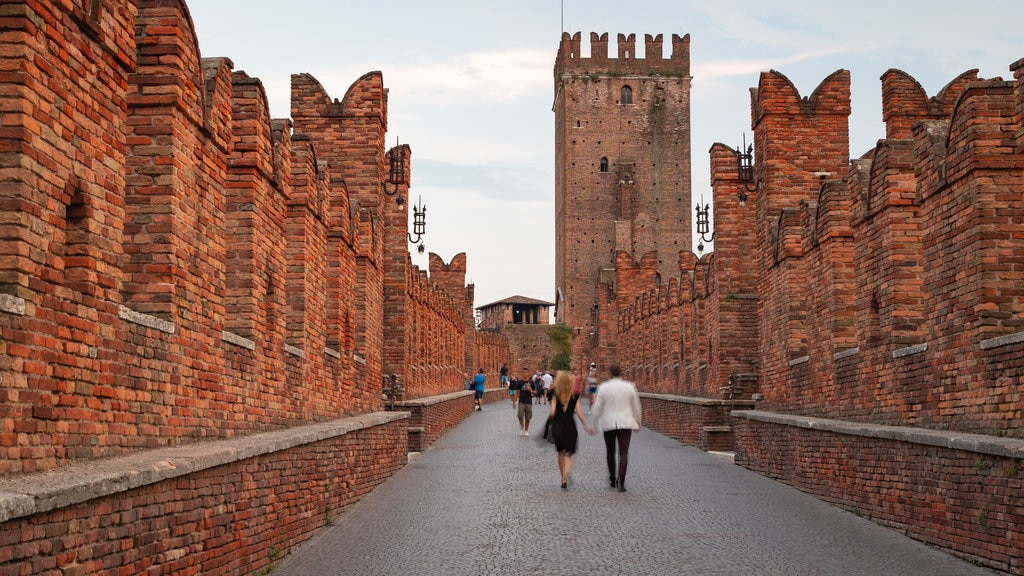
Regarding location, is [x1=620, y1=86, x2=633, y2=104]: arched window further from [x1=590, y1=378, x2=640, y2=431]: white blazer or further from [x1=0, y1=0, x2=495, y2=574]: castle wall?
[x1=590, y1=378, x2=640, y2=431]: white blazer

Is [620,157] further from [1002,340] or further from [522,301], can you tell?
[1002,340]

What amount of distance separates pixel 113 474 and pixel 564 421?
9.52 m

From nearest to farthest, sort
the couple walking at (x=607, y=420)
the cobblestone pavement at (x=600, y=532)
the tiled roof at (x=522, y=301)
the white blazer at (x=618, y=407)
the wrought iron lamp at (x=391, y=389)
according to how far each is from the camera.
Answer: the cobblestone pavement at (x=600, y=532)
the couple walking at (x=607, y=420)
the white blazer at (x=618, y=407)
the wrought iron lamp at (x=391, y=389)
the tiled roof at (x=522, y=301)

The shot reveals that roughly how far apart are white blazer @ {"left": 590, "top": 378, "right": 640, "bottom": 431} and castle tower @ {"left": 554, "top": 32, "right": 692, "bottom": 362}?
73515 millimetres

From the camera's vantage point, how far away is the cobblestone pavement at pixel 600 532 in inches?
341

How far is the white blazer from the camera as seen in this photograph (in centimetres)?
1435

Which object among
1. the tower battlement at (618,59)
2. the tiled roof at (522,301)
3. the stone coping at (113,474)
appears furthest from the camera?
the tiled roof at (522,301)

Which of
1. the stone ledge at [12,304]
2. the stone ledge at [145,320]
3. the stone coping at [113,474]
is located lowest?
the stone coping at [113,474]

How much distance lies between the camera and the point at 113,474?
565 centimetres

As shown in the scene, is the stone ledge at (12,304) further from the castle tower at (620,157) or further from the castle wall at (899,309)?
the castle tower at (620,157)

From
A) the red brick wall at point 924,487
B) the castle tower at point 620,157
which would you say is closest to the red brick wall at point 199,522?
the red brick wall at point 924,487

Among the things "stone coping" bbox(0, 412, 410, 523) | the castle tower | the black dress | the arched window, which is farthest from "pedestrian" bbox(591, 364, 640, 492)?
the arched window

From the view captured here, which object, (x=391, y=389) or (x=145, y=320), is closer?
(x=145, y=320)

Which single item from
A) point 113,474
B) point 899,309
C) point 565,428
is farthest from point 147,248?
point 899,309
